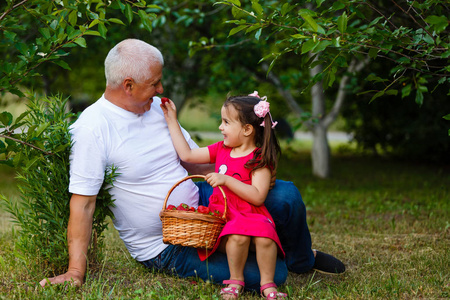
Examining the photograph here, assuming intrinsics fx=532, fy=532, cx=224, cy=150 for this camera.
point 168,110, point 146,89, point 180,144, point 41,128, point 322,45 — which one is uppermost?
point 322,45

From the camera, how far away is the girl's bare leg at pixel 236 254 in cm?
287

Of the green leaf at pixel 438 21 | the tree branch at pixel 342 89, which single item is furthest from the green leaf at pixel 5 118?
the tree branch at pixel 342 89

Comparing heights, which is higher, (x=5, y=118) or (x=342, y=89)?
(x=342, y=89)

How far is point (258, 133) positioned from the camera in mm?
3191

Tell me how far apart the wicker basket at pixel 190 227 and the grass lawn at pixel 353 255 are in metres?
0.30

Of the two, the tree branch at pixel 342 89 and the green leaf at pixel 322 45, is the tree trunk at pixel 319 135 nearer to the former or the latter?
the tree branch at pixel 342 89

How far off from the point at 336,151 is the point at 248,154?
1090 cm

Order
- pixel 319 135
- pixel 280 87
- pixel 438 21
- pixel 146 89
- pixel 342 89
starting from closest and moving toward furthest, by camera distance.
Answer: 1. pixel 438 21
2. pixel 146 89
3. pixel 342 89
4. pixel 280 87
5. pixel 319 135

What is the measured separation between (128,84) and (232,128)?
→ 662 mm

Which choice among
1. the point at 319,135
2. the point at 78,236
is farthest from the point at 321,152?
the point at 78,236

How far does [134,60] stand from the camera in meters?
3.10

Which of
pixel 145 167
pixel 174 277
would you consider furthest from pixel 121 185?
pixel 174 277

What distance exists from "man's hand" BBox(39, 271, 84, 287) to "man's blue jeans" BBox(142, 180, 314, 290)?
492 mm

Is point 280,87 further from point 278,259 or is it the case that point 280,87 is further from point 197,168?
point 278,259
